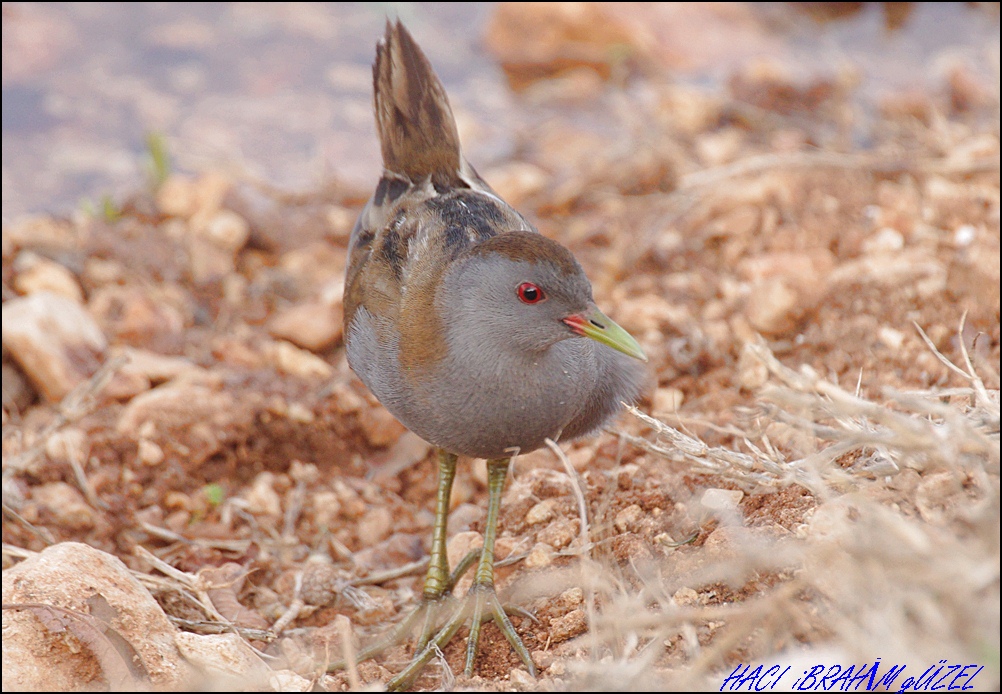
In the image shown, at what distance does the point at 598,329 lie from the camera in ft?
10.8

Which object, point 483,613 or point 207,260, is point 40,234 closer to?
point 207,260

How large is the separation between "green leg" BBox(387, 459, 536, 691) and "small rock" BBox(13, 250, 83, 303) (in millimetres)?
3129

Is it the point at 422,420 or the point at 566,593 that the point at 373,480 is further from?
the point at 566,593

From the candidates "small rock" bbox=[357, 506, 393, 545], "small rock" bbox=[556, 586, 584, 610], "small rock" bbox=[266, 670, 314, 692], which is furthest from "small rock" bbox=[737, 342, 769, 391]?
"small rock" bbox=[266, 670, 314, 692]

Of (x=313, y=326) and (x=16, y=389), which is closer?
(x=16, y=389)

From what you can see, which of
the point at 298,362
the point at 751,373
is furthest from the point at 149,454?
the point at 751,373

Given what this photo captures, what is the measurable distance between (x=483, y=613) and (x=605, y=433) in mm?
1206

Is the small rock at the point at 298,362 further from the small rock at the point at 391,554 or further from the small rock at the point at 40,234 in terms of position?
the small rock at the point at 40,234

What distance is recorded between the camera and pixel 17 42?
9.34m

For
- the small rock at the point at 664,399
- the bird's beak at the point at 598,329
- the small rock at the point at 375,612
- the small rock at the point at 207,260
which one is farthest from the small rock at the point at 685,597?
the small rock at the point at 207,260

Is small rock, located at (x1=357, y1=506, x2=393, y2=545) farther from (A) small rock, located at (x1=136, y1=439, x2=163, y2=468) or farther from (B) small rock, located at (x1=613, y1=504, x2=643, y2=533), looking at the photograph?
Answer: (B) small rock, located at (x1=613, y1=504, x2=643, y2=533)

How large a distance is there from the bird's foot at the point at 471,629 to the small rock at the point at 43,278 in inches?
131

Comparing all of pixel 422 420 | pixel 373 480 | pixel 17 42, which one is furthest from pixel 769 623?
pixel 17 42

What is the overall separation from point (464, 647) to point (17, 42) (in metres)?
8.51
